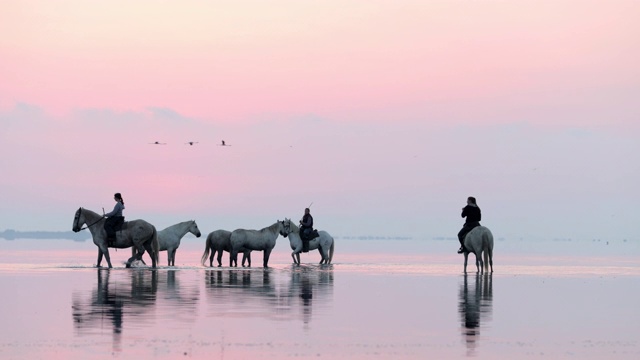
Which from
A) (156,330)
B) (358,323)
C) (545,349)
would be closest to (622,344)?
(545,349)

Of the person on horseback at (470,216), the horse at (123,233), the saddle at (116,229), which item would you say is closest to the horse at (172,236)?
the horse at (123,233)

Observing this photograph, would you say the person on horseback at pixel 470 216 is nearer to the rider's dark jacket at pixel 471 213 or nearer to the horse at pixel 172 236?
the rider's dark jacket at pixel 471 213

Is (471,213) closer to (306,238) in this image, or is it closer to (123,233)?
(306,238)

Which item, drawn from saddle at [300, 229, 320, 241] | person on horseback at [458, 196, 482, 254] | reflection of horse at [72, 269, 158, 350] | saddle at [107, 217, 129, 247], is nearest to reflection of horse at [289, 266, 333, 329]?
reflection of horse at [72, 269, 158, 350]

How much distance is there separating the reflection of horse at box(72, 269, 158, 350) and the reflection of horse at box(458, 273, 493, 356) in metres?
4.54

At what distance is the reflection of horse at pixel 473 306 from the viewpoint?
16.2 m

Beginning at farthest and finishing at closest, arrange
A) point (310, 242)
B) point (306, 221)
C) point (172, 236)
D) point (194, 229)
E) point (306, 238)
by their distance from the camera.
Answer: point (310, 242), point (306, 221), point (306, 238), point (194, 229), point (172, 236)

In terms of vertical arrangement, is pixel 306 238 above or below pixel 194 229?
below

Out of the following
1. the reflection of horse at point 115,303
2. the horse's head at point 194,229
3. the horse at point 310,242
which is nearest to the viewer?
the reflection of horse at point 115,303

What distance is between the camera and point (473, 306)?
21469mm

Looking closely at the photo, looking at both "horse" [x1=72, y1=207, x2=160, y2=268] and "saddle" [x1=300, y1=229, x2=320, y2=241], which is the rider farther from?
"horse" [x1=72, y1=207, x2=160, y2=268]

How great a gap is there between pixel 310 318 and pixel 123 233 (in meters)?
17.7

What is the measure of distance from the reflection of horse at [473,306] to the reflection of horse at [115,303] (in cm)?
454

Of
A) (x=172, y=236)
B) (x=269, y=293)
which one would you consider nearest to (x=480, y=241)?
(x=172, y=236)
